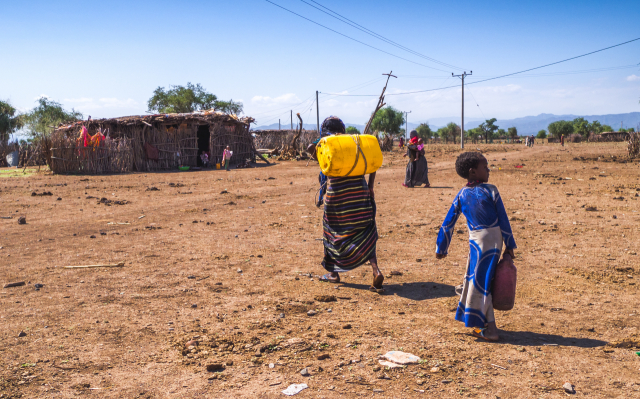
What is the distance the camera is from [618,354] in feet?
9.99

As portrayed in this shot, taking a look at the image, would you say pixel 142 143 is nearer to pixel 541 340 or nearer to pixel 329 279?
pixel 329 279

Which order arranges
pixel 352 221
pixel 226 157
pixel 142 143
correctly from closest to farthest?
pixel 352 221 → pixel 142 143 → pixel 226 157

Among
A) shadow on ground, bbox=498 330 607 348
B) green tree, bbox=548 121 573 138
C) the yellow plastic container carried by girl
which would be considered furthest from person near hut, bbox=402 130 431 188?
green tree, bbox=548 121 573 138

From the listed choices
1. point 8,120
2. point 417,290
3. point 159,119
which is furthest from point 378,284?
point 8,120

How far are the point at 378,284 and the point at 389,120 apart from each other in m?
73.9

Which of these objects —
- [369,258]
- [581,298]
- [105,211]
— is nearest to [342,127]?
[369,258]

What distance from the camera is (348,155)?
418cm

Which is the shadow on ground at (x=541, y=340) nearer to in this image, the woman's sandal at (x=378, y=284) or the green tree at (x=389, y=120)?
the woman's sandal at (x=378, y=284)

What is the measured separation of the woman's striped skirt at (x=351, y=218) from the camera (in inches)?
176

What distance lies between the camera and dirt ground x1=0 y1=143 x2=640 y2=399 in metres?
2.84

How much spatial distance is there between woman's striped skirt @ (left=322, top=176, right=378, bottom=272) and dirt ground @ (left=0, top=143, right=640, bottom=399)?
404mm

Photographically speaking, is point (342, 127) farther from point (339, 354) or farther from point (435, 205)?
point (435, 205)

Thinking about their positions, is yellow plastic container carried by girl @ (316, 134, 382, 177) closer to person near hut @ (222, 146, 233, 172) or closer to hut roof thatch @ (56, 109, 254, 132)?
person near hut @ (222, 146, 233, 172)

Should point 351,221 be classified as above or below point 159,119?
below
